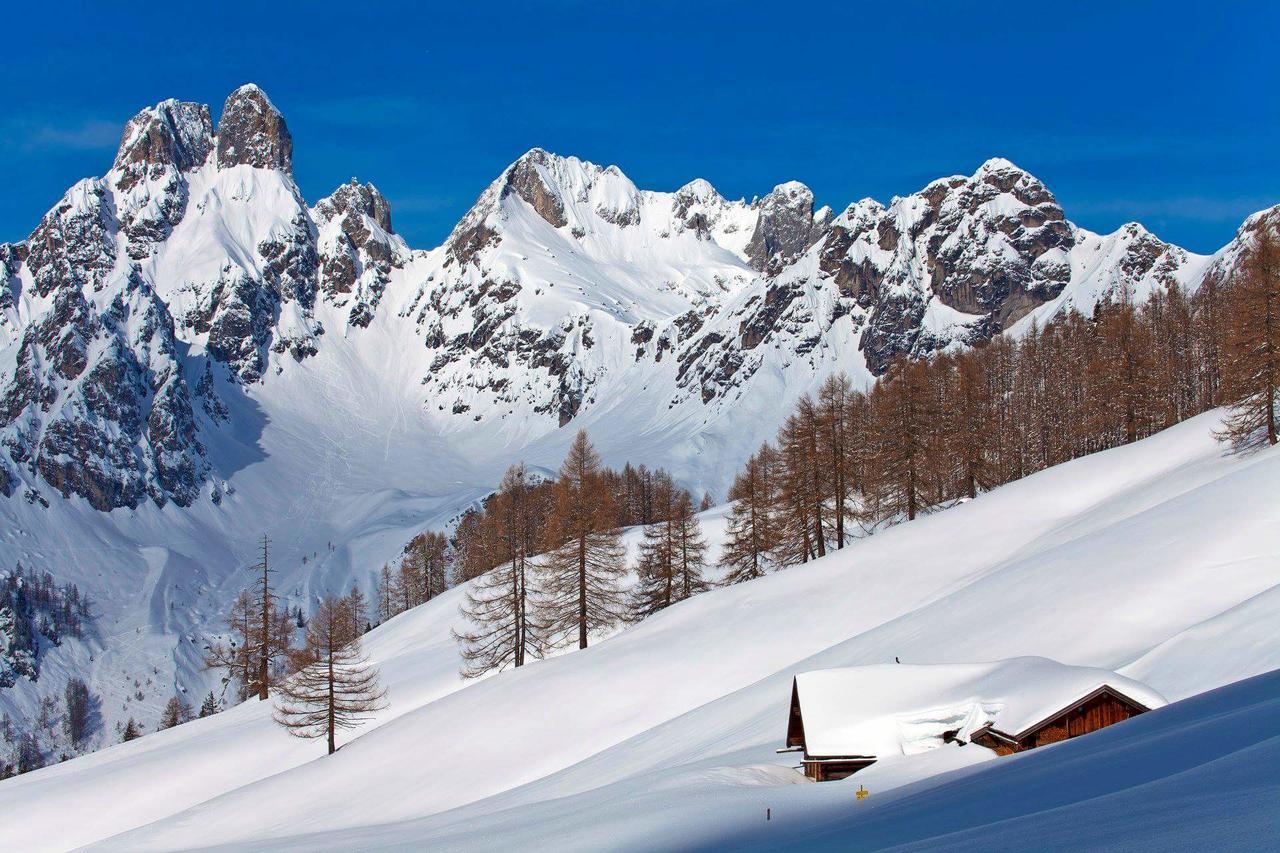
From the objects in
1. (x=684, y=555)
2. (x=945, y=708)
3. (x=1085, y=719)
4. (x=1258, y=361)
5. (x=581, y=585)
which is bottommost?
(x=1085, y=719)

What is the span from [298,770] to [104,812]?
27.8 ft

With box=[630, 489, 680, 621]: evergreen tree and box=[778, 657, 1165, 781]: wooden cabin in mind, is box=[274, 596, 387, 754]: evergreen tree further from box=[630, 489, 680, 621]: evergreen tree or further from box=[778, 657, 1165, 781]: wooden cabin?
box=[778, 657, 1165, 781]: wooden cabin

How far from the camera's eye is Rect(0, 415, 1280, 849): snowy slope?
21553 millimetres

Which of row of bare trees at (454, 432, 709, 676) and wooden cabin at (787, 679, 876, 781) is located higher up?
row of bare trees at (454, 432, 709, 676)

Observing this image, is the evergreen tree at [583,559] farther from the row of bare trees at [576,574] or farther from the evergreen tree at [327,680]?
the evergreen tree at [327,680]

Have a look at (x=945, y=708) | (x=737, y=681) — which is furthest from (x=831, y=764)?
(x=737, y=681)

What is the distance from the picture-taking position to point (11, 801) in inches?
1619

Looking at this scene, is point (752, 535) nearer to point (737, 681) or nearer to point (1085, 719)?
point (737, 681)

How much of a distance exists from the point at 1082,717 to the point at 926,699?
3.95 metres

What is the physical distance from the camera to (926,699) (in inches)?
860

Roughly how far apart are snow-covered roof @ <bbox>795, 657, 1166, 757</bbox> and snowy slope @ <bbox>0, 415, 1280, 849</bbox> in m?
0.69

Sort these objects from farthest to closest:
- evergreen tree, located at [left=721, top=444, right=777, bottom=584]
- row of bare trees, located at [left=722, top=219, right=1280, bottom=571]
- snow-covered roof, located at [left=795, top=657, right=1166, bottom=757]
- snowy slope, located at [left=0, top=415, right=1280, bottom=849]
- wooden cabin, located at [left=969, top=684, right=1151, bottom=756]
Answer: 1. evergreen tree, located at [left=721, top=444, right=777, bottom=584]
2. row of bare trees, located at [left=722, top=219, right=1280, bottom=571]
3. snowy slope, located at [left=0, top=415, right=1280, bottom=849]
4. snow-covered roof, located at [left=795, top=657, right=1166, bottom=757]
5. wooden cabin, located at [left=969, top=684, right=1151, bottom=756]

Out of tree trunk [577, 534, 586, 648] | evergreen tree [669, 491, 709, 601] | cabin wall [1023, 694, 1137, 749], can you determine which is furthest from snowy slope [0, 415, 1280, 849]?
evergreen tree [669, 491, 709, 601]

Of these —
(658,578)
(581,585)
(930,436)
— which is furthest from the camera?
(930,436)
